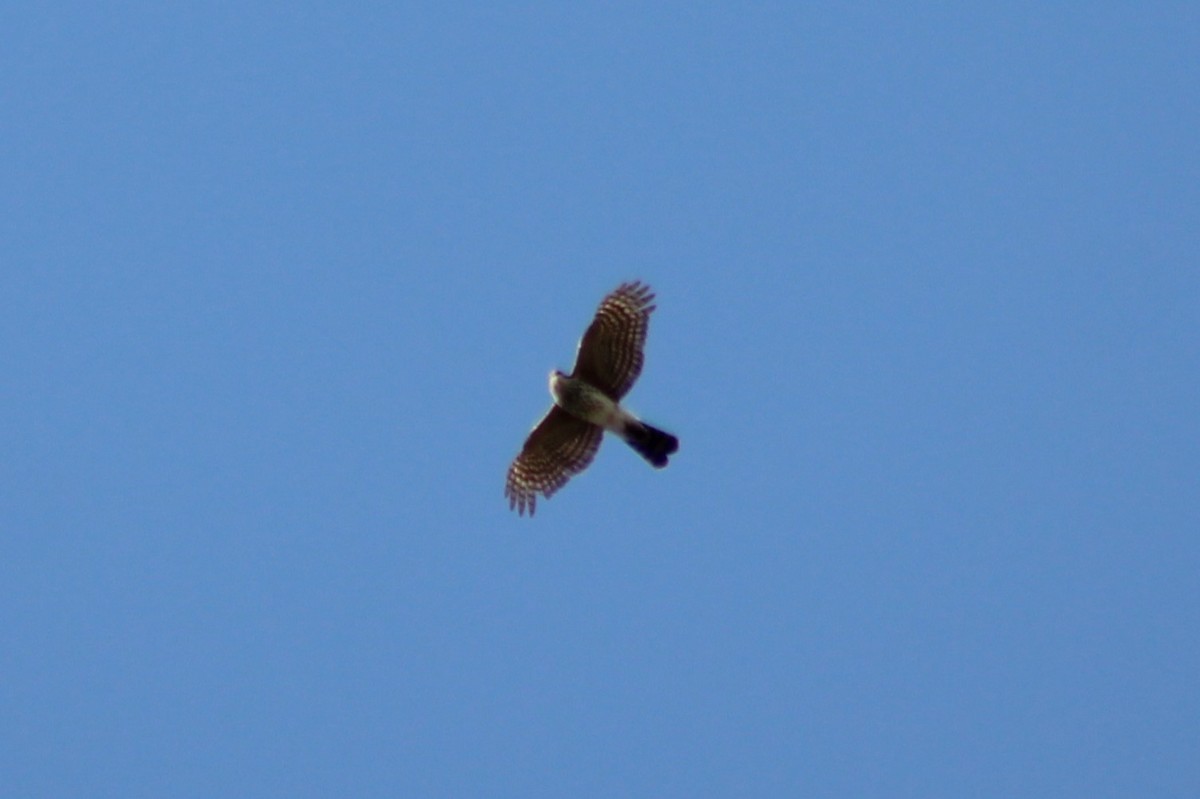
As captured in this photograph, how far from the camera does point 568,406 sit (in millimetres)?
24984

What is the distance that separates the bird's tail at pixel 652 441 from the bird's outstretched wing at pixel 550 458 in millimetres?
601

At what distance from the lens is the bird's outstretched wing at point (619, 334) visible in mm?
24781

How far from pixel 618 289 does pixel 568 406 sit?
1426 mm

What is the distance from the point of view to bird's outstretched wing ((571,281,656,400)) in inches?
976

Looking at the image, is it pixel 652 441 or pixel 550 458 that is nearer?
pixel 652 441

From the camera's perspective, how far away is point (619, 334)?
2483 centimetres

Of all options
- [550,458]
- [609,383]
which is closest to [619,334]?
[609,383]

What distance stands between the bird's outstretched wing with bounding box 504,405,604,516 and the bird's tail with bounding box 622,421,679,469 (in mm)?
601

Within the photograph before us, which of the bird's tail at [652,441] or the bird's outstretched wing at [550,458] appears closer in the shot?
the bird's tail at [652,441]

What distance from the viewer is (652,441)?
81.3ft

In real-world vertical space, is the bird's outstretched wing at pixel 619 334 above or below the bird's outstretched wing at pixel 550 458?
above

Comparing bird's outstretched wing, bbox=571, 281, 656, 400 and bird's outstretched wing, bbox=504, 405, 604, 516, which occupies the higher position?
bird's outstretched wing, bbox=571, 281, 656, 400

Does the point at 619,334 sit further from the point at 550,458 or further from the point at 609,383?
the point at 550,458

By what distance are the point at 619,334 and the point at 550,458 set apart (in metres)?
1.81
